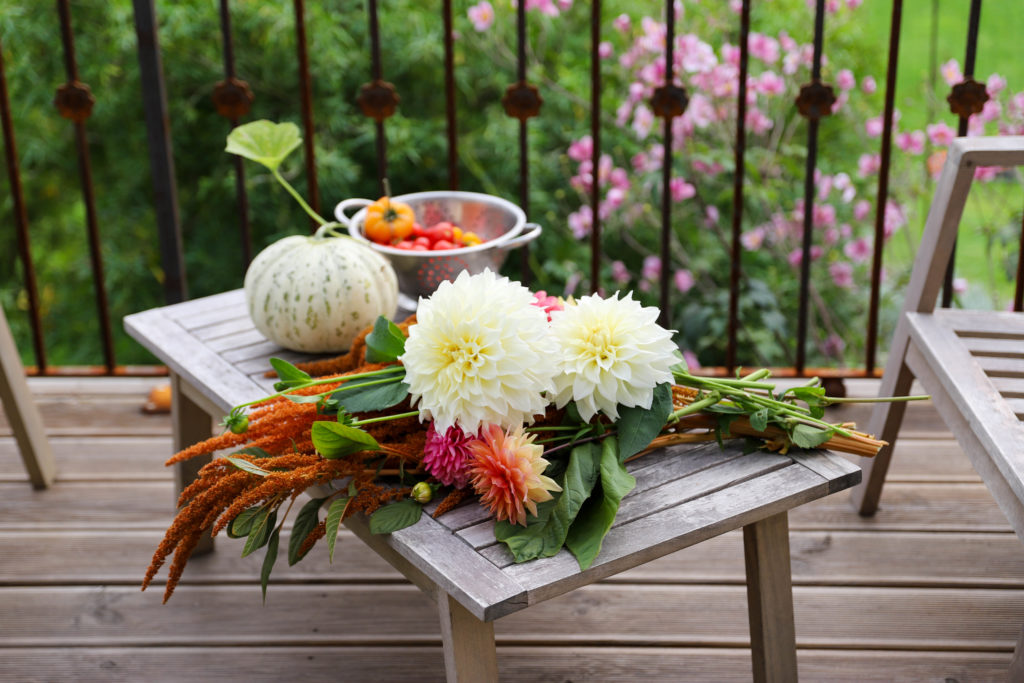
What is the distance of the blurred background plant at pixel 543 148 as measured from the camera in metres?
3.18

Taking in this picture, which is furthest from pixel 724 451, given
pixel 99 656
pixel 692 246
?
pixel 692 246

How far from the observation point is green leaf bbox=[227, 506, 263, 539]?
118cm

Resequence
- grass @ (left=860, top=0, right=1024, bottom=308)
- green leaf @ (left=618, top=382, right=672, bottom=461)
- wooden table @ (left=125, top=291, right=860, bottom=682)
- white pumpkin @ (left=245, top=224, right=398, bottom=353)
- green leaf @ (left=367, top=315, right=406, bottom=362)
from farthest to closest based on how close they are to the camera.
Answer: grass @ (left=860, top=0, right=1024, bottom=308) → white pumpkin @ (left=245, top=224, right=398, bottom=353) → green leaf @ (left=367, top=315, right=406, bottom=362) → green leaf @ (left=618, top=382, right=672, bottom=461) → wooden table @ (left=125, top=291, right=860, bottom=682)

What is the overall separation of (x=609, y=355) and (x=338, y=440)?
1.00ft

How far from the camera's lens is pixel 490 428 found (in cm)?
112

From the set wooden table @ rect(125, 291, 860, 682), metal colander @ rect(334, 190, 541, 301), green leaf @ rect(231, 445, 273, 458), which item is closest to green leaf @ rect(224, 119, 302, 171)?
metal colander @ rect(334, 190, 541, 301)

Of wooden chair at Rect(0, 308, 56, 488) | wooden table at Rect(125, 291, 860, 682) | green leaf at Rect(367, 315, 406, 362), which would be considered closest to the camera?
wooden table at Rect(125, 291, 860, 682)

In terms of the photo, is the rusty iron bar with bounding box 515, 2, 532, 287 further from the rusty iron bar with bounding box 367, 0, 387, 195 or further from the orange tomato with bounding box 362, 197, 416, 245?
the orange tomato with bounding box 362, 197, 416, 245

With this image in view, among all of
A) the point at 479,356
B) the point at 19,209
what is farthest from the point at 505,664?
the point at 19,209

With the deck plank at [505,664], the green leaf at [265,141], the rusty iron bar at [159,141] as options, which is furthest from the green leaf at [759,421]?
the rusty iron bar at [159,141]

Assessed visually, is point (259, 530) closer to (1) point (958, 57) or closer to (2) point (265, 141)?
(2) point (265, 141)

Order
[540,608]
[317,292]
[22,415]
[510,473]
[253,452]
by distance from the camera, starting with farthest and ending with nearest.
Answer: [22,415]
[540,608]
[317,292]
[253,452]
[510,473]

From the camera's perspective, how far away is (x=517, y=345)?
1112mm

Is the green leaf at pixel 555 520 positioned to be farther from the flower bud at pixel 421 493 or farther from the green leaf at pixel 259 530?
the green leaf at pixel 259 530
